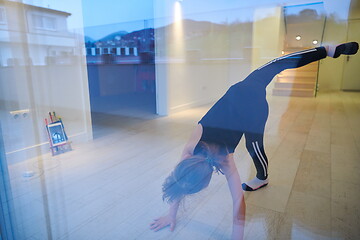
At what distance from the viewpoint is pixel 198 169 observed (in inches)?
36.8

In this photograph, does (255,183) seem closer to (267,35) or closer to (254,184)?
(254,184)

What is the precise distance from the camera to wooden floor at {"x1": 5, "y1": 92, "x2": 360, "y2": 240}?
100 centimetres

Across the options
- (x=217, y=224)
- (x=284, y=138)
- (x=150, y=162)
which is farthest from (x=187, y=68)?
(x=217, y=224)

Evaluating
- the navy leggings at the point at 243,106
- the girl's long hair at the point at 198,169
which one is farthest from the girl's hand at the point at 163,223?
the navy leggings at the point at 243,106

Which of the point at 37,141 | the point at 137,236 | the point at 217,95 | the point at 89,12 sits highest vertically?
the point at 89,12

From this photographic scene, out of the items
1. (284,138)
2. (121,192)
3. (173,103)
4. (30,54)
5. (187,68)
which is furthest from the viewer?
(173,103)

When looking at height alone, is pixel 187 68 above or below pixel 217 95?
above

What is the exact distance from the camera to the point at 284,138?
1896 mm

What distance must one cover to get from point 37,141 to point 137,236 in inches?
28.9

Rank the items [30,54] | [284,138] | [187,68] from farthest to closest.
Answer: [284,138]
[187,68]
[30,54]

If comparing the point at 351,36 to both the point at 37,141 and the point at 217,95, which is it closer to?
the point at 217,95

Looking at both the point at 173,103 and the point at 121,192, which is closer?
the point at 121,192

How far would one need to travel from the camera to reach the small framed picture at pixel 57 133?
5.89 ft

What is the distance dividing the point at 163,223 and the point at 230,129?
53cm
